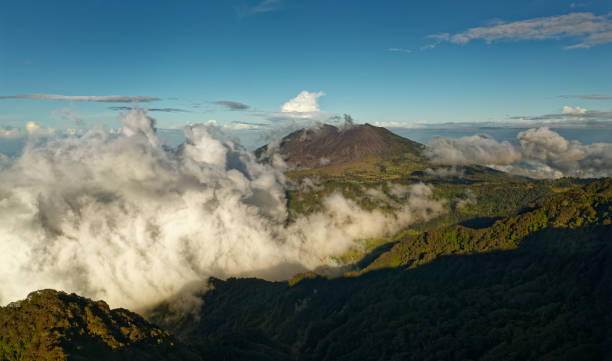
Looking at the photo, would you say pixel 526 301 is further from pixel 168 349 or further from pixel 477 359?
pixel 168 349

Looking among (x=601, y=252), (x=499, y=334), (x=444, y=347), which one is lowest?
(x=444, y=347)

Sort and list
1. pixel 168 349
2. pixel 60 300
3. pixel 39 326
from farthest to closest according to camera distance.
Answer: pixel 168 349
pixel 60 300
pixel 39 326

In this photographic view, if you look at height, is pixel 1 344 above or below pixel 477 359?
above

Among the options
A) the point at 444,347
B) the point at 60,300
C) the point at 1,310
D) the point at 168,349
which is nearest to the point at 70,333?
the point at 60,300

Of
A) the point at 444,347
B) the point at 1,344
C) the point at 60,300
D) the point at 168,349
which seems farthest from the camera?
the point at 444,347

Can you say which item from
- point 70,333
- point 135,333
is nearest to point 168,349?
point 135,333

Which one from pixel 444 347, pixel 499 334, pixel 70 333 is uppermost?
pixel 70 333

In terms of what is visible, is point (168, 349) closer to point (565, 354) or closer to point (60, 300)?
point (60, 300)

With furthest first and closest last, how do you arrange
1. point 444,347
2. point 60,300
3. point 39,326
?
point 444,347
point 60,300
point 39,326

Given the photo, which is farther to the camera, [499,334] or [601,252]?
[601,252]
